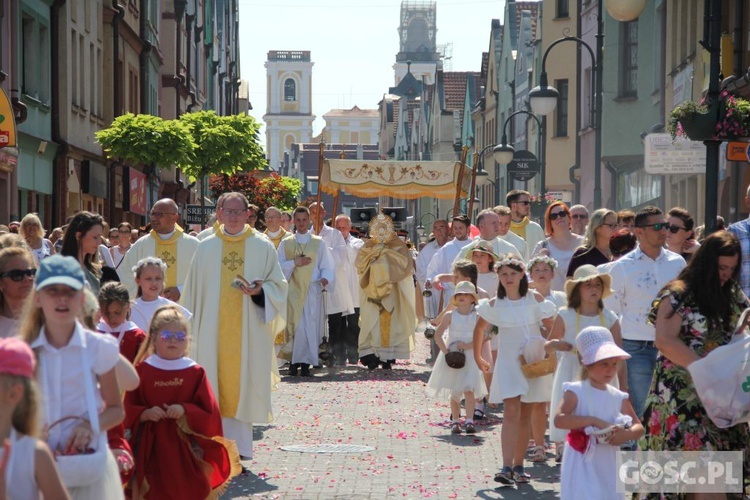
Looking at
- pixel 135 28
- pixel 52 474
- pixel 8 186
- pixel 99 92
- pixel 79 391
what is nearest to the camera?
pixel 52 474

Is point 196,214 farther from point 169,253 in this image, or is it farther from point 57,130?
point 169,253

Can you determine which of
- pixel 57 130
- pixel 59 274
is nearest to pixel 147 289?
pixel 59 274

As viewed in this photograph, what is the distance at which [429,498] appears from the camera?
9.52m

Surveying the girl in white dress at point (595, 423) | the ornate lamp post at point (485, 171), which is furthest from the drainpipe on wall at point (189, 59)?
the girl in white dress at point (595, 423)

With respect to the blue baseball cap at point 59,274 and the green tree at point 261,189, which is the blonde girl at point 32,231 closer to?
the blue baseball cap at point 59,274

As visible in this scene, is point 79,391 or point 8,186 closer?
point 79,391

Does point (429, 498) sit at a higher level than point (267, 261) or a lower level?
lower

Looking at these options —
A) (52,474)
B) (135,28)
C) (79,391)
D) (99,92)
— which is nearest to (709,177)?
(79,391)

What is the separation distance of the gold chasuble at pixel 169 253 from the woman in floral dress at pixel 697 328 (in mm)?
5749

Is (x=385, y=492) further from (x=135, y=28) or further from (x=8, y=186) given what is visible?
(x=135, y=28)

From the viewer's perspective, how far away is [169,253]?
40.5ft

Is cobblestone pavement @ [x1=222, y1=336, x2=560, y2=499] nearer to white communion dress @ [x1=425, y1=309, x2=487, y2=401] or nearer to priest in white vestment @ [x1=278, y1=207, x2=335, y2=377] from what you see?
white communion dress @ [x1=425, y1=309, x2=487, y2=401]

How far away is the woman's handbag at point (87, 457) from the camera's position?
17.7 feet

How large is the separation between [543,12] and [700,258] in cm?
4131
